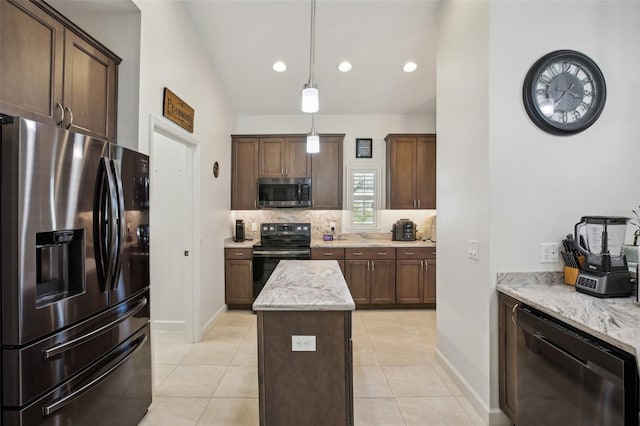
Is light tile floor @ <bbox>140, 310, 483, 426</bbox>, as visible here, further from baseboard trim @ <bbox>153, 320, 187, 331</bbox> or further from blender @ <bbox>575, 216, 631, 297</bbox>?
blender @ <bbox>575, 216, 631, 297</bbox>

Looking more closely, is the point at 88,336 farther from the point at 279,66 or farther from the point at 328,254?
the point at 279,66

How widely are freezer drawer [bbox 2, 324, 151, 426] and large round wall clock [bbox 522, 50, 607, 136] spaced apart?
3.00 metres

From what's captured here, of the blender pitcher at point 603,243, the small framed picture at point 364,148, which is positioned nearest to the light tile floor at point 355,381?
the blender pitcher at point 603,243

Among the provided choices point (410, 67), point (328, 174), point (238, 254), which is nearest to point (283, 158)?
point (328, 174)

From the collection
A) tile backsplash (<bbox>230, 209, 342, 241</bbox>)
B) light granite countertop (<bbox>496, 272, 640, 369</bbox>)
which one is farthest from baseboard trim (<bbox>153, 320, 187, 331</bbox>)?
light granite countertop (<bbox>496, 272, 640, 369</bbox>)

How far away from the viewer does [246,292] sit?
4.36 metres

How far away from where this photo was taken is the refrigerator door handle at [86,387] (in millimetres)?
1397

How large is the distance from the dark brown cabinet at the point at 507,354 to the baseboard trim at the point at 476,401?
0.27 ft

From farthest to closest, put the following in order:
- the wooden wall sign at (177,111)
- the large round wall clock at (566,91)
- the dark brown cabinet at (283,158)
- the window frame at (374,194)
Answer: the window frame at (374,194) < the dark brown cabinet at (283,158) < the wooden wall sign at (177,111) < the large round wall clock at (566,91)

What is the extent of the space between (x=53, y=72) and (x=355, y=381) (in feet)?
9.84

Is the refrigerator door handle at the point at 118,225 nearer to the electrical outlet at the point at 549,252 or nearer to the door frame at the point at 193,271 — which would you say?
the door frame at the point at 193,271

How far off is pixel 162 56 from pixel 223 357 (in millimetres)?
2822

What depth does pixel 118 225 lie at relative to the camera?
180 centimetres

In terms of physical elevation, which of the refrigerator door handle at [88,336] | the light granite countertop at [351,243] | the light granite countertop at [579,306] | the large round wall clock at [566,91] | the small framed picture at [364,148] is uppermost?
the small framed picture at [364,148]
